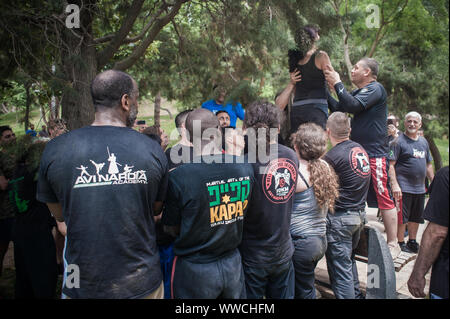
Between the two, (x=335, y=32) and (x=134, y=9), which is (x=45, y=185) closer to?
(x=134, y=9)

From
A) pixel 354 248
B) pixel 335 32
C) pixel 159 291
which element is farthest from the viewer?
pixel 354 248

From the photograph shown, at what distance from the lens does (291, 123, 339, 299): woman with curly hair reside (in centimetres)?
269

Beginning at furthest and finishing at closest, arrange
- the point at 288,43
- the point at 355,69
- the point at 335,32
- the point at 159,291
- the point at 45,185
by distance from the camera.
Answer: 1. the point at 355,69
2. the point at 335,32
3. the point at 288,43
4. the point at 159,291
5. the point at 45,185

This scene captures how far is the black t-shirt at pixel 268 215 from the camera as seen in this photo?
2369mm

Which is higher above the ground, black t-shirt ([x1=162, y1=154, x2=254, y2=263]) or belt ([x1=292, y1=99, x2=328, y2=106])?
belt ([x1=292, y1=99, x2=328, y2=106])

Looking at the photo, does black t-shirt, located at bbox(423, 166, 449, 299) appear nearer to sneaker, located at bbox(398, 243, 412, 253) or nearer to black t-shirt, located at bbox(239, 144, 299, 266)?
black t-shirt, located at bbox(239, 144, 299, 266)

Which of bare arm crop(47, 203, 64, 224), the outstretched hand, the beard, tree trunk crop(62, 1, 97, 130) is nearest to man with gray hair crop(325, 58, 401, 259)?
the outstretched hand

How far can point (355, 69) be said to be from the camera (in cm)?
347

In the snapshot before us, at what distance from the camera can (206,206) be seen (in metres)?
2.04

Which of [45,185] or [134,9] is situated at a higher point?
[134,9]

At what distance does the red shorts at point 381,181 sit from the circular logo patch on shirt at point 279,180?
1354 mm

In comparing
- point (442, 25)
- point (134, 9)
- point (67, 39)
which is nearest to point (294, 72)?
point (134, 9)

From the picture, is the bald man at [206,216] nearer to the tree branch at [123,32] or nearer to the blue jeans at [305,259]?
the blue jeans at [305,259]

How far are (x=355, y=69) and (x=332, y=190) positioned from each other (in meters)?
1.57
